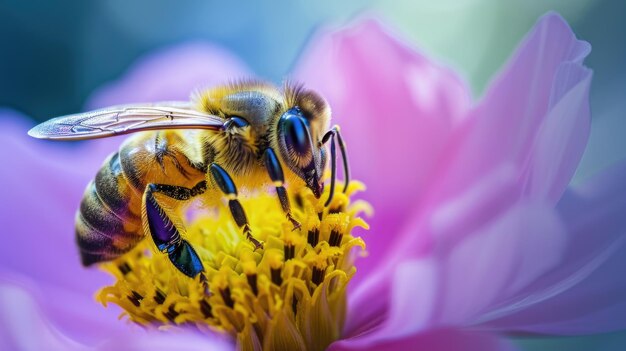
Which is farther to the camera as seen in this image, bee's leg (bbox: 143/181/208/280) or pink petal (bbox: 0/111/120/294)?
pink petal (bbox: 0/111/120/294)

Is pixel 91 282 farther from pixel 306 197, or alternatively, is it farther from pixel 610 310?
pixel 610 310

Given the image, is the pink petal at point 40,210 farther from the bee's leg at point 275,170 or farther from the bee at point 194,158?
the bee's leg at point 275,170

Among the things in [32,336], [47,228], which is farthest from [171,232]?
[47,228]

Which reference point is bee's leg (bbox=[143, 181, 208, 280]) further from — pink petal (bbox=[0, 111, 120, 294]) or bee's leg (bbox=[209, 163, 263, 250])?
pink petal (bbox=[0, 111, 120, 294])

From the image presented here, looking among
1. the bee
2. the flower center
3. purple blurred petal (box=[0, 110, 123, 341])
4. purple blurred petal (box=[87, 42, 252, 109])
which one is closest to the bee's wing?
the bee

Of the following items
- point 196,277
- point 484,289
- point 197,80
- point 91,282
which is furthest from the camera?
point 197,80

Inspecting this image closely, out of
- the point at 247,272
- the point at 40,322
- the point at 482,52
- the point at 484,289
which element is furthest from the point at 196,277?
the point at 482,52
